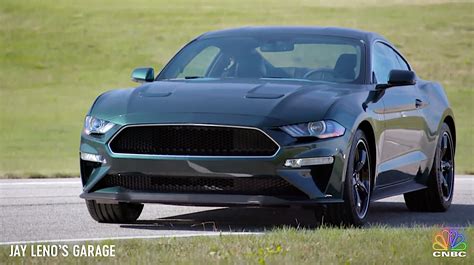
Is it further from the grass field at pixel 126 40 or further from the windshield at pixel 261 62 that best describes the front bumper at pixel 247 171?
the grass field at pixel 126 40

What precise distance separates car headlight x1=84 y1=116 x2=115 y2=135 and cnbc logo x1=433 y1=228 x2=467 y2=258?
245cm

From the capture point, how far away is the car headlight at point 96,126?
31.2ft

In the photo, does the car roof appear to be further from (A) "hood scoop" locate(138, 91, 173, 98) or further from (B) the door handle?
(A) "hood scoop" locate(138, 91, 173, 98)

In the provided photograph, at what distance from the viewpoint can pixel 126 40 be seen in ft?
191

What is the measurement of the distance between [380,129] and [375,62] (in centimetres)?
95

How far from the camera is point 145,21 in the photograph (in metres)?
63.2

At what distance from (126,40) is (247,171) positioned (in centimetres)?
4946

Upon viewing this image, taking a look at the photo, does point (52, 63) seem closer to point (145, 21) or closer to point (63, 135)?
point (145, 21)

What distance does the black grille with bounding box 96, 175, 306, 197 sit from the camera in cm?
919

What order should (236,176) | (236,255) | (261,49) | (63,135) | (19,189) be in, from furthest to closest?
(63,135)
(19,189)
(261,49)
(236,176)
(236,255)

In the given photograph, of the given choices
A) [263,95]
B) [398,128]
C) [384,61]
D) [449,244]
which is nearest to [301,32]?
[384,61]

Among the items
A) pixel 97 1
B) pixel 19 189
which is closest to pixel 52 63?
pixel 97 1

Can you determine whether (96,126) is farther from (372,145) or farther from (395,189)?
(395,189)

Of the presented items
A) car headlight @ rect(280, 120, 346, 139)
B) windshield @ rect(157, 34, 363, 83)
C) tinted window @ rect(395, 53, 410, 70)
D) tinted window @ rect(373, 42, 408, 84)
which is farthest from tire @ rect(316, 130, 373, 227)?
tinted window @ rect(395, 53, 410, 70)
